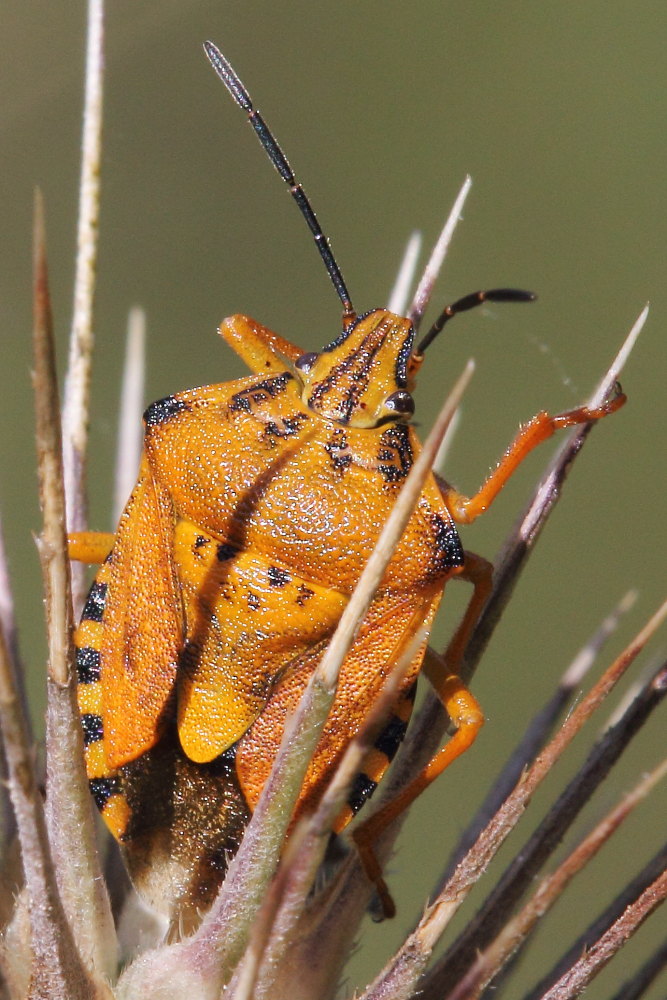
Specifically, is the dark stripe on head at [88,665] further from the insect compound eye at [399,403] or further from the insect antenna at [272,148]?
the insect antenna at [272,148]

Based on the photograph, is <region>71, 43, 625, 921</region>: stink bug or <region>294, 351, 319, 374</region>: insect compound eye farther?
<region>294, 351, 319, 374</region>: insect compound eye

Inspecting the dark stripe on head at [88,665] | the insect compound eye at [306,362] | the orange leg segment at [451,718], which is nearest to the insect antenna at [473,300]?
the insect compound eye at [306,362]

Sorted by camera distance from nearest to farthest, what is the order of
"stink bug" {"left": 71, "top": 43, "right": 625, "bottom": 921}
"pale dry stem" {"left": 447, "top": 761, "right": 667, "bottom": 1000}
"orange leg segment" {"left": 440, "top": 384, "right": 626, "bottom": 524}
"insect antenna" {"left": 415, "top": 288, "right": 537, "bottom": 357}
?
1. "pale dry stem" {"left": 447, "top": 761, "right": 667, "bottom": 1000}
2. "stink bug" {"left": 71, "top": 43, "right": 625, "bottom": 921}
3. "orange leg segment" {"left": 440, "top": 384, "right": 626, "bottom": 524}
4. "insect antenna" {"left": 415, "top": 288, "right": 537, "bottom": 357}

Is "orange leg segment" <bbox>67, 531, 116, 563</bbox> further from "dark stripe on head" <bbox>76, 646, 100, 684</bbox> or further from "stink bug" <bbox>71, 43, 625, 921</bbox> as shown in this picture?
"dark stripe on head" <bbox>76, 646, 100, 684</bbox>

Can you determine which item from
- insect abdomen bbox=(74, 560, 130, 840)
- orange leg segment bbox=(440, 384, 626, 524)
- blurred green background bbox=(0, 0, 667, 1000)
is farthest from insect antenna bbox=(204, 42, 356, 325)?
blurred green background bbox=(0, 0, 667, 1000)

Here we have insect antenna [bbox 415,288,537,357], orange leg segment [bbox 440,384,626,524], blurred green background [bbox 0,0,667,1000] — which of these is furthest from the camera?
blurred green background [bbox 0,0,667,1000]

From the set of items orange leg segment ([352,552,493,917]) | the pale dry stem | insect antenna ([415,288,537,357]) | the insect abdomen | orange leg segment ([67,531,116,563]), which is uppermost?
insect antenna ([415,288,537,357])

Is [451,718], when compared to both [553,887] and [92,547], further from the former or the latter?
[92,547]

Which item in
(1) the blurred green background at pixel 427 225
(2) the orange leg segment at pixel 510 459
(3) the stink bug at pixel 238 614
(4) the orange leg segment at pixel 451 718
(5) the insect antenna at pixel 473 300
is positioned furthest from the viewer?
(1) the blurred green background at pixel 427 225
